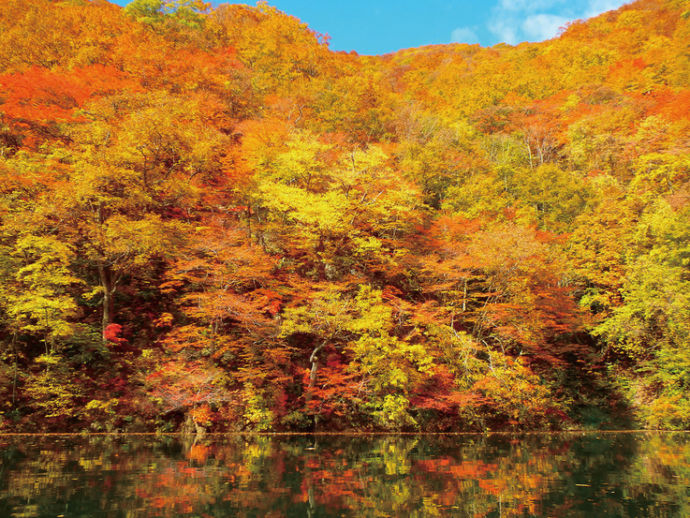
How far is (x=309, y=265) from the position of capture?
21234 millimetres

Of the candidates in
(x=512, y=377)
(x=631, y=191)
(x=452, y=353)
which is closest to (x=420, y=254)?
(x=452, y=353)

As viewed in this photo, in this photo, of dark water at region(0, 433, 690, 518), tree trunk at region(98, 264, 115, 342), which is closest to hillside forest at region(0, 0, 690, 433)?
tree trunk at region(98, 264, 115, 342)

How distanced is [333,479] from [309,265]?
46.5 feet

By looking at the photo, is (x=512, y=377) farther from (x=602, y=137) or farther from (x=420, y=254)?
(x=602, y=137)

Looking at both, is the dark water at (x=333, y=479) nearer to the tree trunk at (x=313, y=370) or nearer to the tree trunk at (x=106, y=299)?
the tree trunk at (x=313, y=370)

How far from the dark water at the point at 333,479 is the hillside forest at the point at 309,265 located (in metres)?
3.28

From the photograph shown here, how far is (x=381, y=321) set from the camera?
51.6 feet

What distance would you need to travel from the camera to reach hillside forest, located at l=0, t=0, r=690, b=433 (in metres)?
15.5

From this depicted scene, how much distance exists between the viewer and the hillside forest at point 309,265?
15523mm

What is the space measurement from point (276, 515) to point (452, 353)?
42.4ft

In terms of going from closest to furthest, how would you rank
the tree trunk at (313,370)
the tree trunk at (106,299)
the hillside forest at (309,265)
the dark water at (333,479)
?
the dark water at (333,479)
the hillside forest at (309,265)
the tree trunk at (313,370)
the tree trunk at (106,299)

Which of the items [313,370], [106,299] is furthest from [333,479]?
[106,299]

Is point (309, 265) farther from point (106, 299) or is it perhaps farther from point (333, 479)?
point (333, 479)

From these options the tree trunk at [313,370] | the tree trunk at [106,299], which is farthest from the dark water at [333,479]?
the tree trunk at [106,299]
